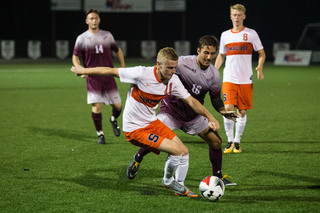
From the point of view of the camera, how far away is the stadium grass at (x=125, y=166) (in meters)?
4.92

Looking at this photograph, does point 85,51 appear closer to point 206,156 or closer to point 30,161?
point 30,161

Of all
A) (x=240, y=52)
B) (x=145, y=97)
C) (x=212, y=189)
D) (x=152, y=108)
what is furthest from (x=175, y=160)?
(x=240, y=52)

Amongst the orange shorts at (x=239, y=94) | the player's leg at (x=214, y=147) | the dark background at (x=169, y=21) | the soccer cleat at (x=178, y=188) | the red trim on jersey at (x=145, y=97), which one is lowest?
the soccer cleat at (x=178, y=188)

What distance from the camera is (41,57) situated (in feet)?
115

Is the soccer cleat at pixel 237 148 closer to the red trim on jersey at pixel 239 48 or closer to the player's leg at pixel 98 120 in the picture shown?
the red trim on jersey at pixel 239 48

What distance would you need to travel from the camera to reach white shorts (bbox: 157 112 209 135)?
5.56 m

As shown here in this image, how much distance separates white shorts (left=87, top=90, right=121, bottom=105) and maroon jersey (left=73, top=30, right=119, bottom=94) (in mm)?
67

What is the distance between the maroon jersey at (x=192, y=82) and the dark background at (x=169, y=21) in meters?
37.8

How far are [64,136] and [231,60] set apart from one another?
3.32 meters

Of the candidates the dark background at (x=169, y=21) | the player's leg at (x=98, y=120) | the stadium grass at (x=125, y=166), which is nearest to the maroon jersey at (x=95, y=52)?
the player's leg at (x=98, y=120)

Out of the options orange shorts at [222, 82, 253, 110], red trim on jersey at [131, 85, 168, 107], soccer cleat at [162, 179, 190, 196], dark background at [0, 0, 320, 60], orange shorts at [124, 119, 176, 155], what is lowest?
soccer cleat at [162, 179, 190, 196]

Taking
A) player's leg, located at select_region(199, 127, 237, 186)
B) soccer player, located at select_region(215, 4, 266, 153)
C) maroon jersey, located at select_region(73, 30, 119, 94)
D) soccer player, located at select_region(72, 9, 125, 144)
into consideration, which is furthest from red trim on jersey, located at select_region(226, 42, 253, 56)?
player's leg, located at select_region(199, 127, 237, 186)

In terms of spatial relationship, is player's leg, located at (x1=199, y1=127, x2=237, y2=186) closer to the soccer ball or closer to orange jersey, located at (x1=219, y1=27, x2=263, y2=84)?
the soccer ball

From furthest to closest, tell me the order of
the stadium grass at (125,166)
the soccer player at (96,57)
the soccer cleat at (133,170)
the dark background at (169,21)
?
1. the dark background at (169,21)
2. the soccer player at (96,57)
3. the soccer cleat at (133,170)
4. the stadium grass at (125,166)
